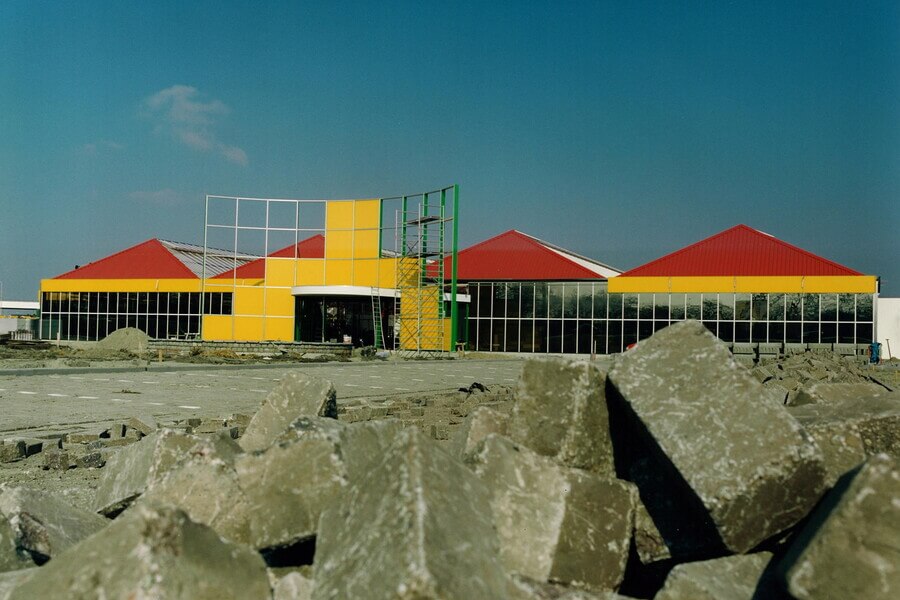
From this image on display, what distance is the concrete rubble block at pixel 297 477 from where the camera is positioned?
11.5 ft

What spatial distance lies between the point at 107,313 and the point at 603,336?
33.1m

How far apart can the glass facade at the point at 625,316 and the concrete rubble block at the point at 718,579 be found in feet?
125

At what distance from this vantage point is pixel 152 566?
2.68 m

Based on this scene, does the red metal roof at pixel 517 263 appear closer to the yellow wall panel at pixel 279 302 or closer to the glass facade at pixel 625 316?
the glass facade at pixel 625 316

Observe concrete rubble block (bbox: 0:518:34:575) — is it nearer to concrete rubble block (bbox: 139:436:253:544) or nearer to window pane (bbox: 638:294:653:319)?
concrete rubble block (bbox: 139:436:253:544)

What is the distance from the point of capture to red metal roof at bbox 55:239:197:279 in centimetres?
5519

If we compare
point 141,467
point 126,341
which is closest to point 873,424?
point 141,467

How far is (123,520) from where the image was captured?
2902 mm

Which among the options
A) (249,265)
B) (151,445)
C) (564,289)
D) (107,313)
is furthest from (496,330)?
(151,445)

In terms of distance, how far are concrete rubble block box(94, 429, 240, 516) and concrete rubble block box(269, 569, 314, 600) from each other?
1184 mm

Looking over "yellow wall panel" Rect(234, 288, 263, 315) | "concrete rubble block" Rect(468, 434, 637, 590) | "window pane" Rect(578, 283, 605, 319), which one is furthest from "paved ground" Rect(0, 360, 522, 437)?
"window pane" Rect(578, 283, 605, 319)

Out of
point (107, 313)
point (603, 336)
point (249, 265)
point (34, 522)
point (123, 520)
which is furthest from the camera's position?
point (107, 313)

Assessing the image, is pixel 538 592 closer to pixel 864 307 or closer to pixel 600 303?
pixel 864 307

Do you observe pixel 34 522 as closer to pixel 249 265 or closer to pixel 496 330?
pixel 496 330
